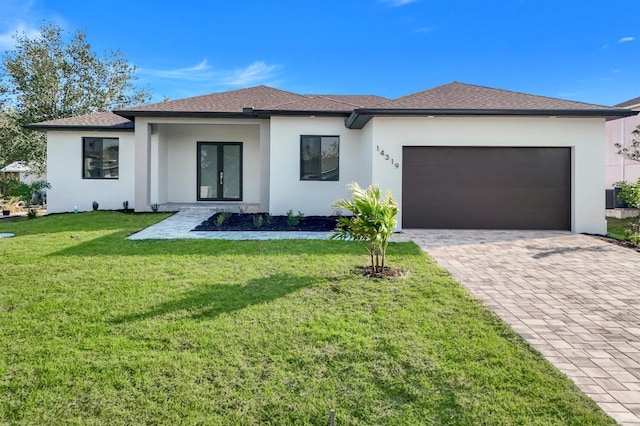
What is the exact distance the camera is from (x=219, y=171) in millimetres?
15500

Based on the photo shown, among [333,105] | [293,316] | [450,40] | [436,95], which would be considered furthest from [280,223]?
[450,40]

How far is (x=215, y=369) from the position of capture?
3.26 meters

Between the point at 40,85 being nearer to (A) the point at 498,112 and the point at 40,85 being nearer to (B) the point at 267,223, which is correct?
(B) the point at 267,223

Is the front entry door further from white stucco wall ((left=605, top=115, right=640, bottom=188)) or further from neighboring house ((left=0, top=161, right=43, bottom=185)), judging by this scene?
white stucco wall ((left=605, top=115, right=640, bottom=188))

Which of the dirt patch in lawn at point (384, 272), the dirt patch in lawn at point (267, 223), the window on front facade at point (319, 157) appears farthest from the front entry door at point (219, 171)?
the dirt patch in lawn at point (384, 272)

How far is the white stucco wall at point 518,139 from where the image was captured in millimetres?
10375

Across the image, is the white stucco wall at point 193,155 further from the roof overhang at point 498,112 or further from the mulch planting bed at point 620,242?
the mulch planting bed at point 620,242

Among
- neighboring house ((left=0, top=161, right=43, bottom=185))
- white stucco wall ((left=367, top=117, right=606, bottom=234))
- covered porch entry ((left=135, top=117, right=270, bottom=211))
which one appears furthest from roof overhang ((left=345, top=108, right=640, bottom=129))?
neighboring house ((left=0, top=161, right=43, bottom=185))

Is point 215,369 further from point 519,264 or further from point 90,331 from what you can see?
point 519,264

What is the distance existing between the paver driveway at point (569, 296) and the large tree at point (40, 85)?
2331 centimetres

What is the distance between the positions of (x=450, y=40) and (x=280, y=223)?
12.9 meters

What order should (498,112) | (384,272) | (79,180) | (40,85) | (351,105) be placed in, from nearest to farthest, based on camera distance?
(384,272) → (498,112) → (351,105) → (79,180) → (40,85)

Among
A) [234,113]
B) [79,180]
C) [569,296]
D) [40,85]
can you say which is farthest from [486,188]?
[40,85]

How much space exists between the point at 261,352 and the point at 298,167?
31.4 feet
